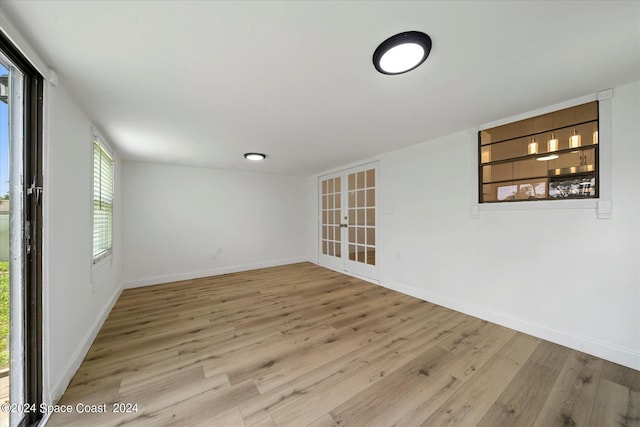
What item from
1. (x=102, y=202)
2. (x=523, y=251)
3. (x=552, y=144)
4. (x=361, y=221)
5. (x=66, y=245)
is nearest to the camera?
(x=66, y=245)

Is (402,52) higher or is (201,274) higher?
(402,52)

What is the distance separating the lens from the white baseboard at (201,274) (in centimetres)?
379

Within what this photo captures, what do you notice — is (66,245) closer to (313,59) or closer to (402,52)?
(313,59)

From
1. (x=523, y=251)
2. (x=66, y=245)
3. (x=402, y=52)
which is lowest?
(x=523, y=251)

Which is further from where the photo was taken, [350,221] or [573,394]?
[350,221]

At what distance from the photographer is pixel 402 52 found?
1319 millimetres

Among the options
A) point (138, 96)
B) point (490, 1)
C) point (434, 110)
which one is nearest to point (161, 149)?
point (138, 96)

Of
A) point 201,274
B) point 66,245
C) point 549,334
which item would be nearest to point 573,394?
point 549,334

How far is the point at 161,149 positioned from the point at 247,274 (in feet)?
8.56

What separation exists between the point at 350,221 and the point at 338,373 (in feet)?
9.93

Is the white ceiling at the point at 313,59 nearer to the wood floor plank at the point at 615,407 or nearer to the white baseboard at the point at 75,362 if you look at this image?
the white baseboard at the point at 75,362

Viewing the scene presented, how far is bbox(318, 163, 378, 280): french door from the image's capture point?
13.2 ft

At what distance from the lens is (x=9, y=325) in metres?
1.20

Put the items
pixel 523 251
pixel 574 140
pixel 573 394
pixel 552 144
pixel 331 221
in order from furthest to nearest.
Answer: pixel 331 221
pixel 523 251
pixel 552 144
pixel 574 140
pixel 573 394
